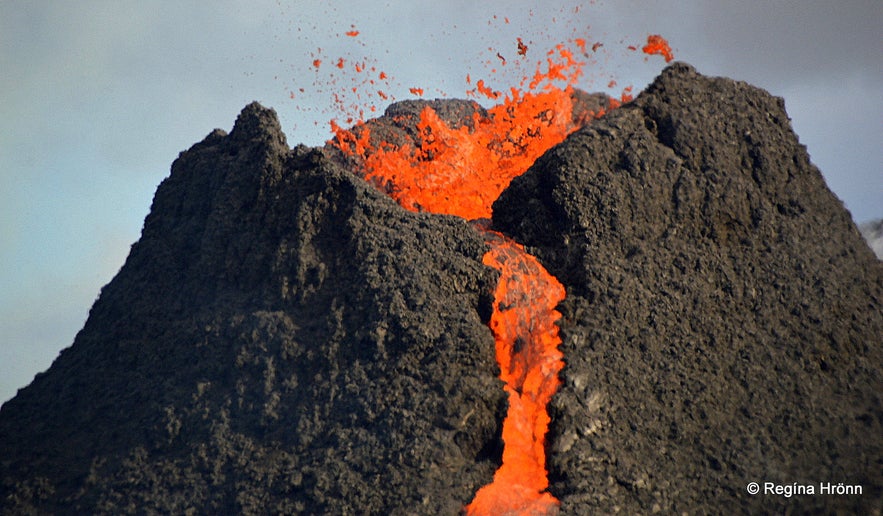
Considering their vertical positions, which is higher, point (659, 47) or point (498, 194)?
point (659, 47)

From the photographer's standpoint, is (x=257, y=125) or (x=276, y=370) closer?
(x=276, y=370)

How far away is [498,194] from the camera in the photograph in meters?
18.9

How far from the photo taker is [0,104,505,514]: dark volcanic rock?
1352 centimetres

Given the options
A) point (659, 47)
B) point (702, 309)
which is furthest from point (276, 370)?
point (659, 47)

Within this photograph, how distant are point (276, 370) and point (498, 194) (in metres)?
6.11

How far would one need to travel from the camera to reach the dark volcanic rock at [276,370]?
1352 centimetres

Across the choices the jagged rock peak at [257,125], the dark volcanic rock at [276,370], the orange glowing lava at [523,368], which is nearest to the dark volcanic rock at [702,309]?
the orange glowing lava at [523,368]

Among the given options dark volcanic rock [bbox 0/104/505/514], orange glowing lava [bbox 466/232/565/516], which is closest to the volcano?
dark volcanic rock [bbox 0/104/505/514]

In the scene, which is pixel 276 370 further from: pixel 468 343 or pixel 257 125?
pixel 257 125

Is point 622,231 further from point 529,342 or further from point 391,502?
point 391,502

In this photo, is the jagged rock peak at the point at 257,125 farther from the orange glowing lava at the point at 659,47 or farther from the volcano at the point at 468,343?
the orange glowing lava at the point at 659,47

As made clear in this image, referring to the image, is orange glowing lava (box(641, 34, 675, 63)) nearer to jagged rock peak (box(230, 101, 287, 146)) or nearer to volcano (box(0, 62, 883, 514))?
volcano (box(0, 62, 883, 514))

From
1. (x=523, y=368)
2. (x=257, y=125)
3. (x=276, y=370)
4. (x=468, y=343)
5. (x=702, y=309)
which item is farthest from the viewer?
(x=257, y=125)

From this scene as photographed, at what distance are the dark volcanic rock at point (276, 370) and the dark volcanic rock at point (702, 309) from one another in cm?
137
